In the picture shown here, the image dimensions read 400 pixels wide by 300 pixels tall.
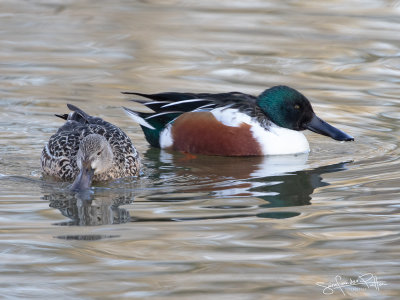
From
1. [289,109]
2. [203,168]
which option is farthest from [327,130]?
[203,168]

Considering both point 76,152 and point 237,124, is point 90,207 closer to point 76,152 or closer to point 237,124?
point 76,152

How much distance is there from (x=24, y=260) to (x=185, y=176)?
2.57 m

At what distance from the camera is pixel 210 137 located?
28.6ft

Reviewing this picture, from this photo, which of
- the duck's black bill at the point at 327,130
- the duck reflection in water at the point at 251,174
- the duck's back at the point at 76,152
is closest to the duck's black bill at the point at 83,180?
the duck's back at the point at 76,152

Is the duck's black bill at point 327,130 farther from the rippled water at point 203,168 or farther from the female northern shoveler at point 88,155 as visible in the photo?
the female northern shoveler at point 88,155

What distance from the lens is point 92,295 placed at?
4.77 metres

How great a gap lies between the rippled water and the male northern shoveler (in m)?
0.16

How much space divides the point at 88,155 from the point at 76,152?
1.33 feet

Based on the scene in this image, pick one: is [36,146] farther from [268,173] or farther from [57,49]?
[57,49]

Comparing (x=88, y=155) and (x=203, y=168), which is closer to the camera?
→ (x=88, y=155)

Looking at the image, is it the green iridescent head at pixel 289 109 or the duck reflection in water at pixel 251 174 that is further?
the green iridescent head at pixel 289 109

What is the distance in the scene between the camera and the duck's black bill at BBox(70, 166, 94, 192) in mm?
6887

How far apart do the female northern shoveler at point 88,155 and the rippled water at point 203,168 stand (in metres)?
0.13

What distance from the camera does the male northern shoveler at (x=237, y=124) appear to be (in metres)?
8.62
